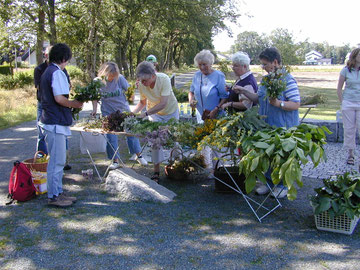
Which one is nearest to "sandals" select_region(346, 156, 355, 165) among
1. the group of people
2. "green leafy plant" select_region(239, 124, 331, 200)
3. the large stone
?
the group of people

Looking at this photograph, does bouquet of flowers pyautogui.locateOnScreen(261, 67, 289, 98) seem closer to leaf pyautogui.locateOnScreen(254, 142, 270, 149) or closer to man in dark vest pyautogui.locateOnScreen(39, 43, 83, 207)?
leaf pyautogui.locateOnScreen(254, 142, 270, 149)

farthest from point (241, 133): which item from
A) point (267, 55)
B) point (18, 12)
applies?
point (18, 12)

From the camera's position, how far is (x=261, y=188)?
4.73m

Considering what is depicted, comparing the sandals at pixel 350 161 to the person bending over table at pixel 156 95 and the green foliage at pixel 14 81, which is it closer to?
the person bending over table at pixel 156 95

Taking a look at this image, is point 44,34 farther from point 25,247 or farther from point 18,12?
point 25,247

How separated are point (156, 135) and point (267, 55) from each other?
1.56 meters

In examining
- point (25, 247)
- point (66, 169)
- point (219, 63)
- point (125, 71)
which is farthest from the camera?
point (125, 71)

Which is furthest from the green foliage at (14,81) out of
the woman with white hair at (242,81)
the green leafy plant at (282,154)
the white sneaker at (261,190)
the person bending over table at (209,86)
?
the green leafy plant at (282,154)

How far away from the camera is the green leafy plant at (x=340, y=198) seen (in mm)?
3529

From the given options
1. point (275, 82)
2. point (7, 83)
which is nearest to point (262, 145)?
point (275, 82)

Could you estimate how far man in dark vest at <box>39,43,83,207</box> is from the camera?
3.99 m

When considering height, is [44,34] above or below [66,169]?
above

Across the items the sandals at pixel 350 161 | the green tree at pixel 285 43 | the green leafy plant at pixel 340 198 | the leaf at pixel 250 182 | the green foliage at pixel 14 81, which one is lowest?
the sandals at pixel 350 161

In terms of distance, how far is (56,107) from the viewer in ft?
13.5
